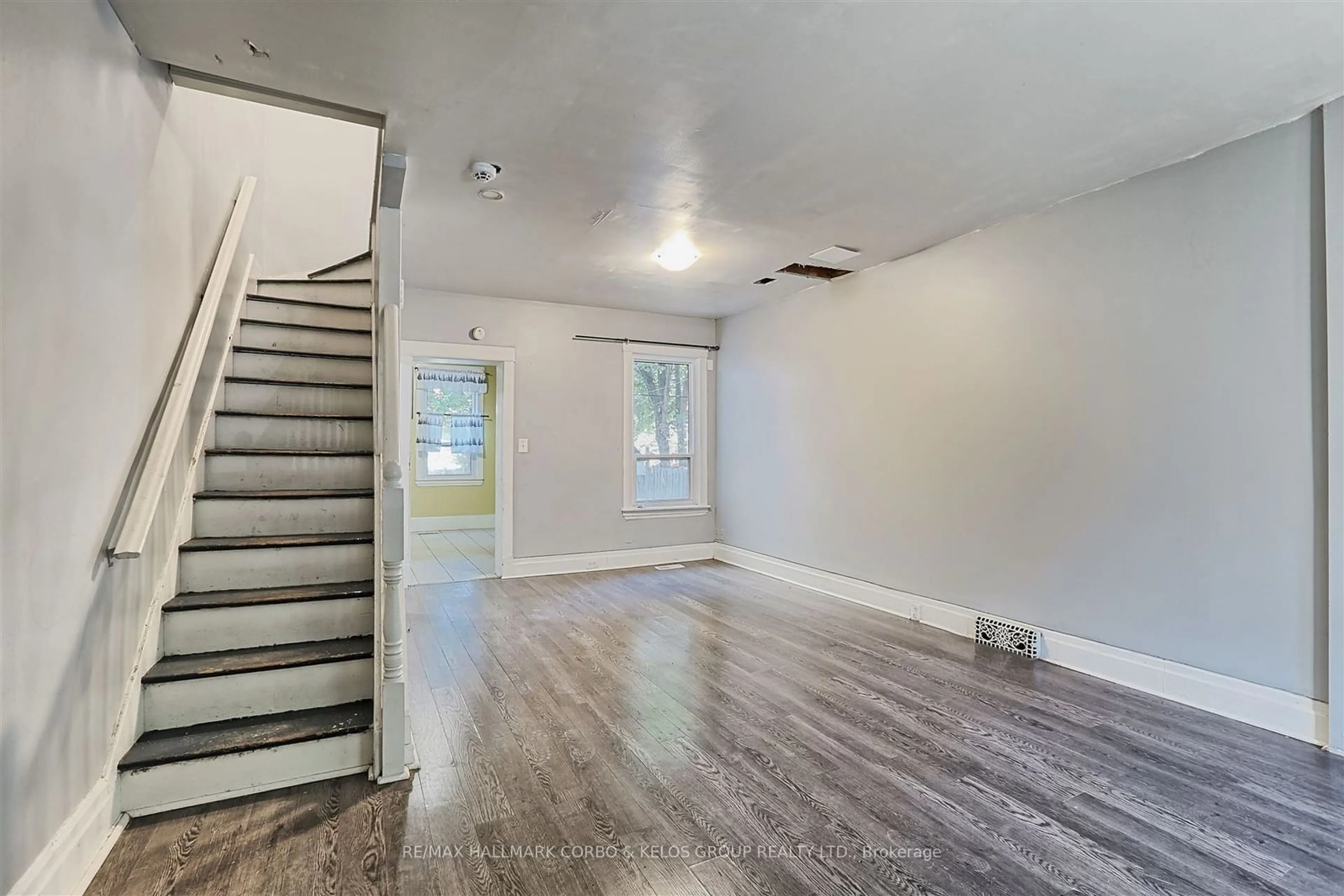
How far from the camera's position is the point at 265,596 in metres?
2.46

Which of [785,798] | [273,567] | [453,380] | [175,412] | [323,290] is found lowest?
[785,798]

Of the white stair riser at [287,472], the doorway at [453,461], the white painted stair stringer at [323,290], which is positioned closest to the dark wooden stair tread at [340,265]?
the white painted stair stringer at [323,290]

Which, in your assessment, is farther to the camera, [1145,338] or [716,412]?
[716,412]

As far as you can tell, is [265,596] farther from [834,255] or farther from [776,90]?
[834,255]

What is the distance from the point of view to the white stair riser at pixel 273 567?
250cm

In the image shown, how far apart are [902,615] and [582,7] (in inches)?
156

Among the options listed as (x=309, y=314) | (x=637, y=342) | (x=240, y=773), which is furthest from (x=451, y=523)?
(x=240, y=773)

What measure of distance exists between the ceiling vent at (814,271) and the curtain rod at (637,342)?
1.77 meters

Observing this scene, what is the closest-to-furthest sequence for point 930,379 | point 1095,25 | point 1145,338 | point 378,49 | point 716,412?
1. point 1095,25
2. point 378,49
3. point 1145,338
4. point 930,379
5. point 716,412

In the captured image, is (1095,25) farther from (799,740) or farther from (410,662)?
(410,662)

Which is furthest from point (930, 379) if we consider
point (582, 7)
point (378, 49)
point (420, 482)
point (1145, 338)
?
point (420, 482)

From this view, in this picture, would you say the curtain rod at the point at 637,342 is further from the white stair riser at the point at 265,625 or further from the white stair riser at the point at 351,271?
the white stair riser at the point at 265,625

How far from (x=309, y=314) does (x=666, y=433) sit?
134 inches

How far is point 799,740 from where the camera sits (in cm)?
246
